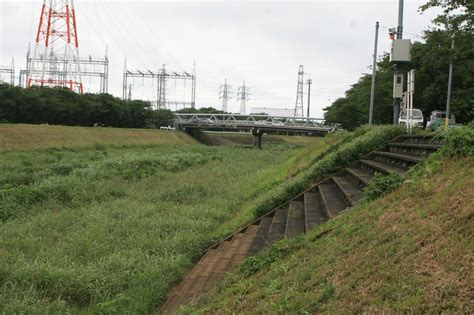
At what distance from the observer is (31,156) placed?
29.8 metres

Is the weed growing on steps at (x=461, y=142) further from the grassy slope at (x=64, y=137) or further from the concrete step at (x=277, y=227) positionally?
the grassy slope at (x=64, y=137)

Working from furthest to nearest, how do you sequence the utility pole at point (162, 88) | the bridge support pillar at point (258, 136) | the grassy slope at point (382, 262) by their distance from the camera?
the utility pole at point (162, 88) < the bridge support pillar at point (258, 136) < the grassy slope at point (382, 262)

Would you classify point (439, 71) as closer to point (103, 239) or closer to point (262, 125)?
point (103, 239)

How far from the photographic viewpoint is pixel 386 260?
3842 mm

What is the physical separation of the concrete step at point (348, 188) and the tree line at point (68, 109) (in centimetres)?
3975

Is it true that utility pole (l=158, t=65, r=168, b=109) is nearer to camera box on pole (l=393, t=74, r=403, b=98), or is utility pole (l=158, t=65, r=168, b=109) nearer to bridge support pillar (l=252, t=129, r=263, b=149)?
bridge support pillar (l=252, t=129, r=263, b=149)

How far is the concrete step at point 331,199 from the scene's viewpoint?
728 cm

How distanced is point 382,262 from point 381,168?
5.04m

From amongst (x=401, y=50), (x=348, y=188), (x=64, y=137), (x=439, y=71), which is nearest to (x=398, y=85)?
(x=401, y=50)

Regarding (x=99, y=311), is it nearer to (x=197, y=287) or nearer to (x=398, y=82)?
(x=197, y=287)

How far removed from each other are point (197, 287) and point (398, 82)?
38.3 feet

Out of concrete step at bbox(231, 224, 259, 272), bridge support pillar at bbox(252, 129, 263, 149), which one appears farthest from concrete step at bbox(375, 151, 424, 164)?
bridge support pillar at bbox(252, 129, 263, 149)

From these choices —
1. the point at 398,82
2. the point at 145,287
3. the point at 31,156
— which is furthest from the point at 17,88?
the point at 145,287

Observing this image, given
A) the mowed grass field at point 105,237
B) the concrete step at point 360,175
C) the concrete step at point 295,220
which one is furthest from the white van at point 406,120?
the mowed grass field at point 105,237
